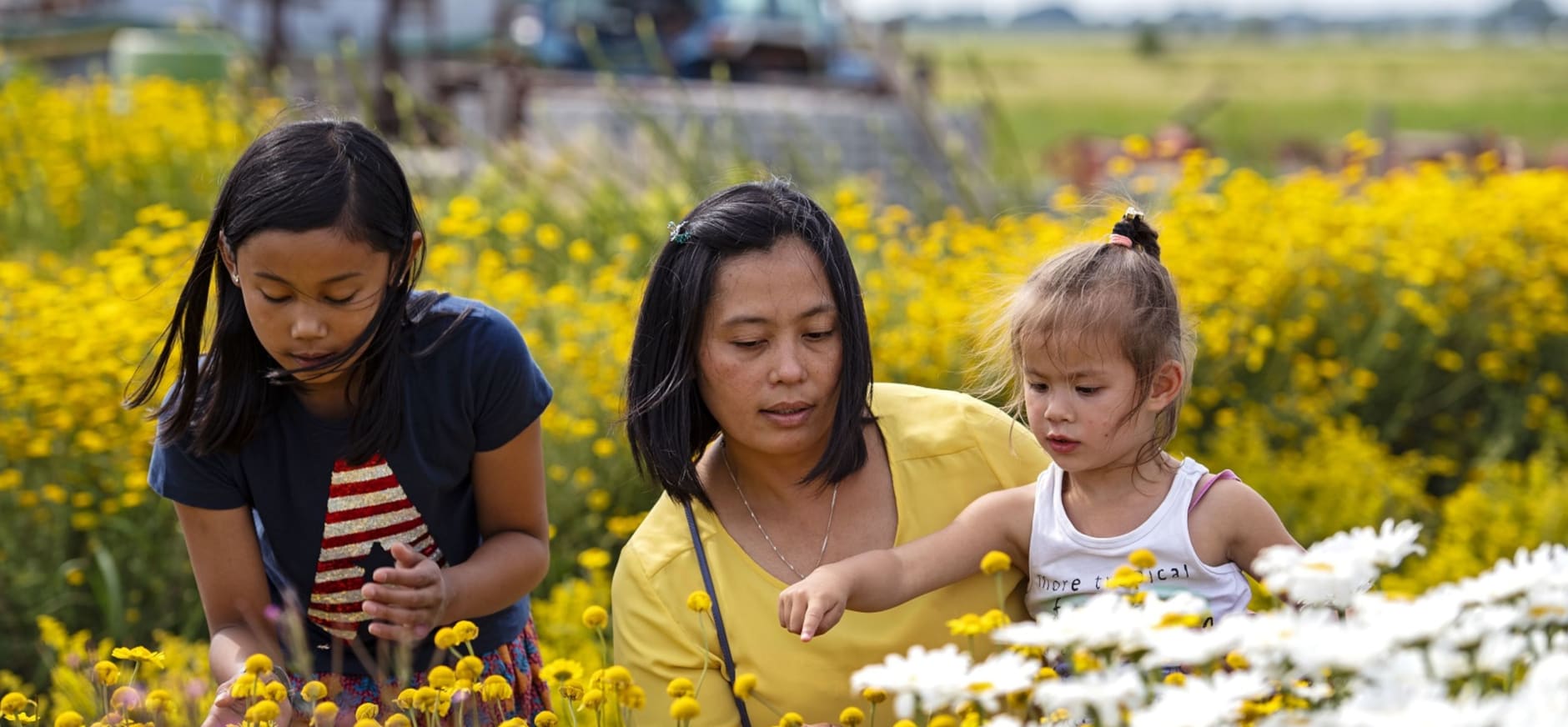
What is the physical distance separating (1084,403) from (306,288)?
0.97 metres

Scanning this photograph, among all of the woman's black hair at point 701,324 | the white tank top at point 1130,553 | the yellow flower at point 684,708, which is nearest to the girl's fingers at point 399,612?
the woman's black hair at point 701,324

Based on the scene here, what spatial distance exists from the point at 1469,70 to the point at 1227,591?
56903 millimetres

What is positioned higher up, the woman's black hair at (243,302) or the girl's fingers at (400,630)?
the woman's black hair at (243,302)

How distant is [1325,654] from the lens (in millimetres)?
1012

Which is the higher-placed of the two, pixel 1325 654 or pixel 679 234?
pixel 679 234

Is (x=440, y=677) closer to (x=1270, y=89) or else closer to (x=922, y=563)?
(x=922, y=563)

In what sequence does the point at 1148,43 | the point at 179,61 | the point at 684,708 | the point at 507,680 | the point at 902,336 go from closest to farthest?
the point at 684,708
the point at 507,680
the point at 902,336
the point at 179,61
the point at 1148,43

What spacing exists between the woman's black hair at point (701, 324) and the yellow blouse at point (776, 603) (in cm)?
7

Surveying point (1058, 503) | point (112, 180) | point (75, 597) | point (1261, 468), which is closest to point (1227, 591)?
point (1058, 503)

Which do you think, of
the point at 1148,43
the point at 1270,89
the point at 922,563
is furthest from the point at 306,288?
the point at 1148,43

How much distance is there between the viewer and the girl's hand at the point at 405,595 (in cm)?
189

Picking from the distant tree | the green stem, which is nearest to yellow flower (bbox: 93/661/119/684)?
the green stem

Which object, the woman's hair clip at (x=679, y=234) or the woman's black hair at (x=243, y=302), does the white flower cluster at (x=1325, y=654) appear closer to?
the woman's hair clip at (x=679, y=234)

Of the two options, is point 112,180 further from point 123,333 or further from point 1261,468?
point 1261,468
